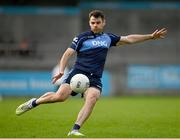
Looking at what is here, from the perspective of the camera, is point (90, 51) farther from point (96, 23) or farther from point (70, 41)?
point (70, 41)

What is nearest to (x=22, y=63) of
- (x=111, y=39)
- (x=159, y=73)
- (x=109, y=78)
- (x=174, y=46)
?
(x=109, y=78)

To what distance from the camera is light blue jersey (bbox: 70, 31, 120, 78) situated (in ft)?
39.3

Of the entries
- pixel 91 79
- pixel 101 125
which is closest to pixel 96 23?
pixel 91 79

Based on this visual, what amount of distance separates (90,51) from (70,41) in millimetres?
23587

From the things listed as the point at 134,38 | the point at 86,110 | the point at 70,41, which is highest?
the point at 134,38

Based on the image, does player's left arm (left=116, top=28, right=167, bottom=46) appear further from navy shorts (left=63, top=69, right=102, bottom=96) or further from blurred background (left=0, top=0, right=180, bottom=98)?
blurred background (left=0, top=0, right=180, bottom=98)

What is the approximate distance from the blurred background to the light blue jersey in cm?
1751

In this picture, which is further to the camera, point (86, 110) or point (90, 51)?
point (90, 51)

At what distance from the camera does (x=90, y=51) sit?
472 inches

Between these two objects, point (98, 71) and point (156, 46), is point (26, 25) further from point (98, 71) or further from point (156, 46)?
point (98, 71)

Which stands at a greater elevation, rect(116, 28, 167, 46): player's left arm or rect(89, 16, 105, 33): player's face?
rect(89, 16, 105, 33): player's face

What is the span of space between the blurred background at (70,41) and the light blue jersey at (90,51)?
17.5 meters

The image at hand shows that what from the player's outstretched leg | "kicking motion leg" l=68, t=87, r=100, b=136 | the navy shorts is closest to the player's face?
the navy shorts

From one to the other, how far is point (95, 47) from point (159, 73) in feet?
63.9
